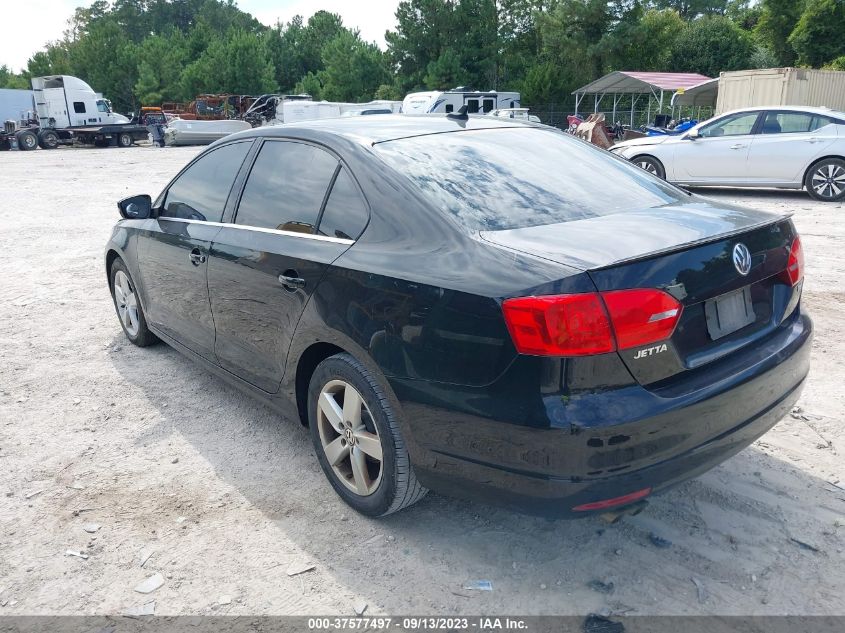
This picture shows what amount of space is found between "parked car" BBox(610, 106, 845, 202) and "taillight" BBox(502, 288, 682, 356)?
10.3m

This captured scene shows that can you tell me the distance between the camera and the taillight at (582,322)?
2.13 metres

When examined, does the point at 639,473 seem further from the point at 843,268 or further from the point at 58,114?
the point at 58,114

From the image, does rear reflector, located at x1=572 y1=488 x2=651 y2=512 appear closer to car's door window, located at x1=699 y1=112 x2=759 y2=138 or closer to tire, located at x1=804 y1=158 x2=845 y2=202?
tire, located at x1=804 y1=158 x2=845 y2=202

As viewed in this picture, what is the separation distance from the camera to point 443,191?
276cm

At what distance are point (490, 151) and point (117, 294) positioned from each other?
357 centimetres

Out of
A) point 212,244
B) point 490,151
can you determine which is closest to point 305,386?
point 212,244

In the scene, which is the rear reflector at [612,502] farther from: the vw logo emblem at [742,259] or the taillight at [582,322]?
the vw logo emblem at [742,259]

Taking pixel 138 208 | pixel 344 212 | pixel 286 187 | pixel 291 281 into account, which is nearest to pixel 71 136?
pixel 138 208

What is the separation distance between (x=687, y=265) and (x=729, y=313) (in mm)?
346

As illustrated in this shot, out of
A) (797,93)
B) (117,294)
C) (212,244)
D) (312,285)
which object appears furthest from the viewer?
(797,93)

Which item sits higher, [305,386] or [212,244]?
[212,244]

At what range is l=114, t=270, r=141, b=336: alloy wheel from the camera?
5121 mm

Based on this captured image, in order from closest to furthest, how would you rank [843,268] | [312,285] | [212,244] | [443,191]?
[443,191], [312,285], [212,244], [843,268]

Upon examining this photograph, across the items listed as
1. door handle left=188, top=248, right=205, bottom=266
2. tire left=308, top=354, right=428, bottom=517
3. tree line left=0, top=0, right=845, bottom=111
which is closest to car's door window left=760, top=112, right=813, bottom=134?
door handle left=188, top=248, right=205, bottom=266
